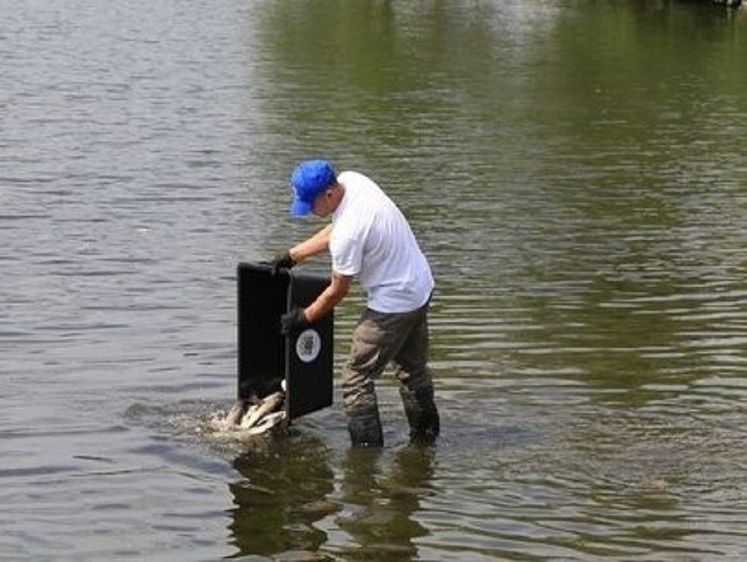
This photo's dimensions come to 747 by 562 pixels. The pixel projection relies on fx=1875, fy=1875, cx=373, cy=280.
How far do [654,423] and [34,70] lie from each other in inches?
964

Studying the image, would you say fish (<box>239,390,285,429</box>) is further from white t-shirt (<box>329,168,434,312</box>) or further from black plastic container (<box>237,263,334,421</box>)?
white t-shirt (<box>329,168,434,312</box>)

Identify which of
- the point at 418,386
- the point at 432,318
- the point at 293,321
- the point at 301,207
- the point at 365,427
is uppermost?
the point at 301,207

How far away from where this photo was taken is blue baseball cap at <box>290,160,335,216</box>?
9.03 m

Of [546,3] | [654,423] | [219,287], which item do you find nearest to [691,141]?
[219,287]

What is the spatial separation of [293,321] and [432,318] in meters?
3.93

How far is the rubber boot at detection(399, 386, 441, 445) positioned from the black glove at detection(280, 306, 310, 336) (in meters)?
0.79

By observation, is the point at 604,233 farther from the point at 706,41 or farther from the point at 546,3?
the point at 546,3

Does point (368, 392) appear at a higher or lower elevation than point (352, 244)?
lower

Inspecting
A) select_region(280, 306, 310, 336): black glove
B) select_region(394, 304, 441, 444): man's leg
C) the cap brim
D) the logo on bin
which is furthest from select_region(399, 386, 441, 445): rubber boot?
the cap brim

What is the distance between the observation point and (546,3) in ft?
205

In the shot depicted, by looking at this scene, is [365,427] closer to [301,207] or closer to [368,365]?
[368,365]

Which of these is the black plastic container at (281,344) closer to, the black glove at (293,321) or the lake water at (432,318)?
the black glove at (293,321)

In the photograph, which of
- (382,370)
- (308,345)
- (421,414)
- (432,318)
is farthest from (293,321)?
(432,318)

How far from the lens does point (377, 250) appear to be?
361 inches
